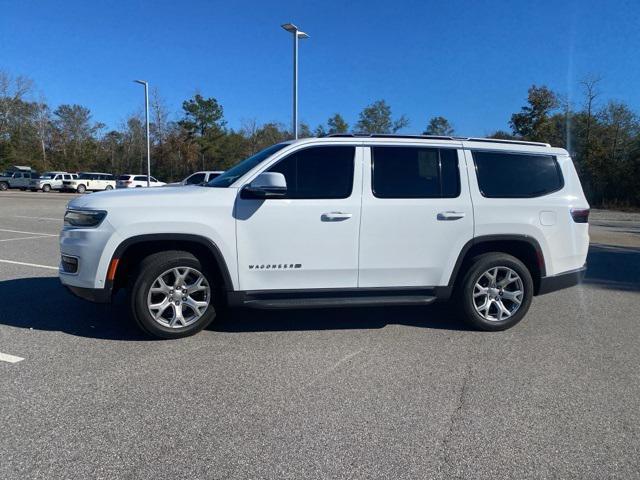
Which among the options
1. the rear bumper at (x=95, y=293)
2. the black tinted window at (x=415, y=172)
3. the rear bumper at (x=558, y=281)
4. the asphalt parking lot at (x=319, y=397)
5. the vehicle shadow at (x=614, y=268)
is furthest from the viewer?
the vehicle shadow at (x=614, y=268)

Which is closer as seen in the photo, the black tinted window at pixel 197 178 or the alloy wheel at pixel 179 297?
the alloy wheel at pixel 179 297

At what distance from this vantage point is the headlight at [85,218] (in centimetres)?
424

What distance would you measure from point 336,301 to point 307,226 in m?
0.78

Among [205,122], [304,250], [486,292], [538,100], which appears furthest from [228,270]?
[205,122]

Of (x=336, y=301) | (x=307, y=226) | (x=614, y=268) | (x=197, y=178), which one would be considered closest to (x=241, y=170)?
(x=307, y=226)

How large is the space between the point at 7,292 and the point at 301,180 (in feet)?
14.3

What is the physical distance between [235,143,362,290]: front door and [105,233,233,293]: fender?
0.17m

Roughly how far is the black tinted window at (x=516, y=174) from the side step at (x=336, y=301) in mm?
1334

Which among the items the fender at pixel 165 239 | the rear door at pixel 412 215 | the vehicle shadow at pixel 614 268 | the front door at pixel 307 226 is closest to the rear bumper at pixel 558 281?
the rear door at pixel 412 215

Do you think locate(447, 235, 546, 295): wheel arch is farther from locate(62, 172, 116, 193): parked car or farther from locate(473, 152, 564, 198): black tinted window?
locate(62, 172, 116, 193): parked car

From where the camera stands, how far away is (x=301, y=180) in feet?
15.0

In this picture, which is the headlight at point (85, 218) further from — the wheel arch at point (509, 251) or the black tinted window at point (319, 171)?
the wheel arch at point (509, 251)

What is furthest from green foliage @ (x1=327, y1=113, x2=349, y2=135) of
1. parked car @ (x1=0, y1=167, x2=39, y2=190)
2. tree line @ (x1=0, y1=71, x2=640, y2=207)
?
parked car @ (x1=0, y1=167, x2=39, y2=190)

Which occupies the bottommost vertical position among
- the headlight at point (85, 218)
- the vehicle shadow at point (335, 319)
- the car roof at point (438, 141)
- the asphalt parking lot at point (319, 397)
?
the asphalt parking lot at point (319, 397)
